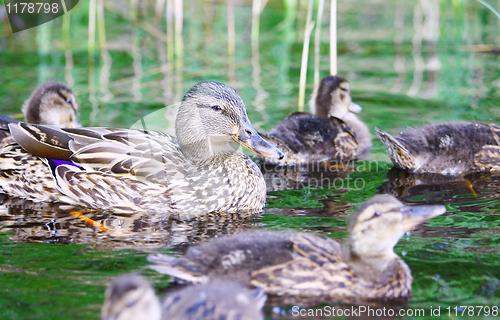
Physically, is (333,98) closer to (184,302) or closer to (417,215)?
(417,215)

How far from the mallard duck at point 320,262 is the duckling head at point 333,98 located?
370 centimetres

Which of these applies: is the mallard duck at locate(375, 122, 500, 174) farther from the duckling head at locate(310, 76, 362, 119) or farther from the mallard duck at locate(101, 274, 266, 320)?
the mallard duck at locate(101, 274, 266, 320)

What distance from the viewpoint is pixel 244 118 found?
5.64m

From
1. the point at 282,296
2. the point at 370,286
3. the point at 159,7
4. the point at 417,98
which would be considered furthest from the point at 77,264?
the point at 159,7

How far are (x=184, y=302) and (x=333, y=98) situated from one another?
4770 mm

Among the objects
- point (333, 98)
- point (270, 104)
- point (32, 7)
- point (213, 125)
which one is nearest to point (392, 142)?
point (333, 98)

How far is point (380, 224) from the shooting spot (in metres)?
3.88

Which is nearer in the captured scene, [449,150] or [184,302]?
[184,302]

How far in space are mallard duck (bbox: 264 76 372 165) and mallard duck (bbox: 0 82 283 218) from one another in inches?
42.4

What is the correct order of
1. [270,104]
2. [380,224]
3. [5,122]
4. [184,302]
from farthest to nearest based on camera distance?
[270,104]
[5,122]
[380,224]
[184,302]

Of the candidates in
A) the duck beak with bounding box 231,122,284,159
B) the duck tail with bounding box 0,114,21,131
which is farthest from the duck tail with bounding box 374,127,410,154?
the duck tail with bounding box 0,114,21,131

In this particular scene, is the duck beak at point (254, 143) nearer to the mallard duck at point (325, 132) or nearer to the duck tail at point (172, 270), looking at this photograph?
the mallard duck at point (325, 132)

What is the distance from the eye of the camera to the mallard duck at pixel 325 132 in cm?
693

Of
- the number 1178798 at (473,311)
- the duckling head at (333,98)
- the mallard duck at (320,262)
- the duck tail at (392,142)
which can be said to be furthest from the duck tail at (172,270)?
the duckling head at (333,98)
